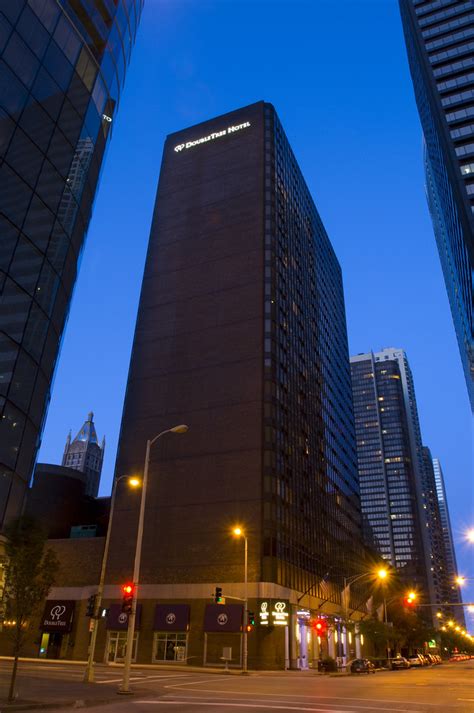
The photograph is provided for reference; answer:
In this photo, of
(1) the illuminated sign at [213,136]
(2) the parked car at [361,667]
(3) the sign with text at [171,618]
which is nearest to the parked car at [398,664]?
(2) the parked car at [361,667]

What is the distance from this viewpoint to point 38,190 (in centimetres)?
2297

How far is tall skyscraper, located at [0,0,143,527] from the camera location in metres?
20.8

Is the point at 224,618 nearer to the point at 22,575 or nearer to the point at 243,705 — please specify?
the point at 243,705

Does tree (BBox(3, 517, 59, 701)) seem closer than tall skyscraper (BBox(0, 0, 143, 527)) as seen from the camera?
Yes

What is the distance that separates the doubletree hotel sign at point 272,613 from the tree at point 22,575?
36.9 m

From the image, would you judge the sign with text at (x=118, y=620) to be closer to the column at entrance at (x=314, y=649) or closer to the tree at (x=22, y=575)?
the column at entrance at (x=314, y=649)

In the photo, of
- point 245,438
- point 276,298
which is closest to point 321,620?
point 245,438

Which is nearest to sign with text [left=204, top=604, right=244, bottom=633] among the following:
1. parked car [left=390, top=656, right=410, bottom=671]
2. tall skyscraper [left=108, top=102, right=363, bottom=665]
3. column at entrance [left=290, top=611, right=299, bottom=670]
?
tall skyscraper [left=108, top=102, right=363, bottom=665]

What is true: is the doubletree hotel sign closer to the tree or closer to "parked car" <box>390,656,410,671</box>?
"parked car" <box>390,656,410,671</box>

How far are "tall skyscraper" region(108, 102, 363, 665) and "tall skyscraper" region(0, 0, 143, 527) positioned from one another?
38470 mm

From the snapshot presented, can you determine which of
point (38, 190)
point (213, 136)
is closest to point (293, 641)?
point (38, 190)

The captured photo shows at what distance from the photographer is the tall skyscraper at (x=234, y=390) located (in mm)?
59125

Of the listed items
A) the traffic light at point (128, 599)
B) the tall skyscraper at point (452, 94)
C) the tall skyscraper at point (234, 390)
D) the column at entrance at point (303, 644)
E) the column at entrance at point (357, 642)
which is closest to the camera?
the traffic light at point (128, 599)

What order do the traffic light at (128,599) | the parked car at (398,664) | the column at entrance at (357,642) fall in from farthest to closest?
the column at entrance at (357,642) → the parked car at (398,664) → the traffic light at (128,599)
